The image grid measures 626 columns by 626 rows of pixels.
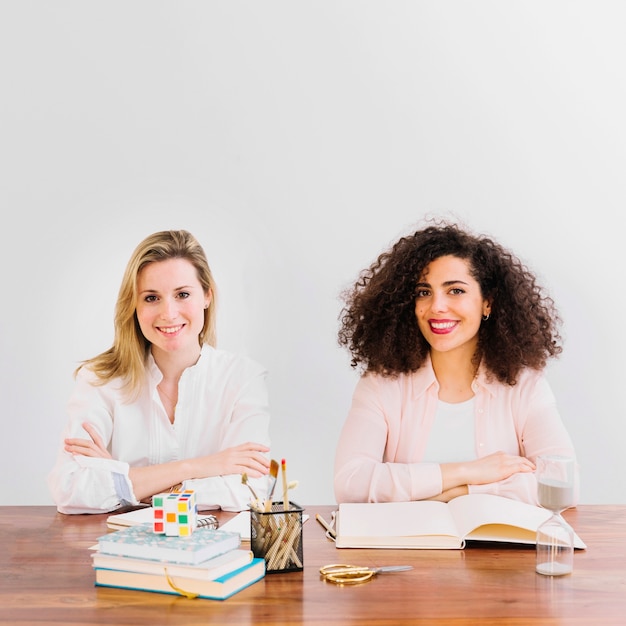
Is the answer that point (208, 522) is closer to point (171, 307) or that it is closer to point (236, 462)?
point (236, 462)

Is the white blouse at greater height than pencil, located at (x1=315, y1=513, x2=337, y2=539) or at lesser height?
greater

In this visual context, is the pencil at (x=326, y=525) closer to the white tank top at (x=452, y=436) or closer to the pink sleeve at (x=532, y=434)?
the pink sleeve at (x=532, y=434)

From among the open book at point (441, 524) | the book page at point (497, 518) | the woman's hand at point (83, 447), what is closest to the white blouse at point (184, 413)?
the woman's hand at point (83, 447)

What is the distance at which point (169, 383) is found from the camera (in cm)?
291

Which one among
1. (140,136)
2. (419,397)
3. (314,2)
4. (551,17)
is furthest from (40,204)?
(551,17)

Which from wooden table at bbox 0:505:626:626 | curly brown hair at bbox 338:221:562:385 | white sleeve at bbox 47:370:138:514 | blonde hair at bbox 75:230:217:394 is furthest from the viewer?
blonde hair at bbox 75:230:217:394

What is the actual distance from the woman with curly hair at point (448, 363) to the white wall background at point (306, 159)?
32.2 inches

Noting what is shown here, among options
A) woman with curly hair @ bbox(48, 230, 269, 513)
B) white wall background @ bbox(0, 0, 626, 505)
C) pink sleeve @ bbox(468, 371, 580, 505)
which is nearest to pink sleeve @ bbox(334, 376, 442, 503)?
pink sleeve @ bbox(468, 371, 580, 505)

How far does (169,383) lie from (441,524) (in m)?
1.23

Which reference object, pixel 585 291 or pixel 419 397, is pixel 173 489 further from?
pixel 585 291

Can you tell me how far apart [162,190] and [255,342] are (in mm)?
742

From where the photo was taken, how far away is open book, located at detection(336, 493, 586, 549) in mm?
1890

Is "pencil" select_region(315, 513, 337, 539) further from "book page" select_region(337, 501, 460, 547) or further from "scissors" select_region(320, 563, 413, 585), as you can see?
"scissors" select_region(320, 563, 413, 585)

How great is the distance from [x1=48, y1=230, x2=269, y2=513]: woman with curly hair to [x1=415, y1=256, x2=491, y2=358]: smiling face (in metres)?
0.61
